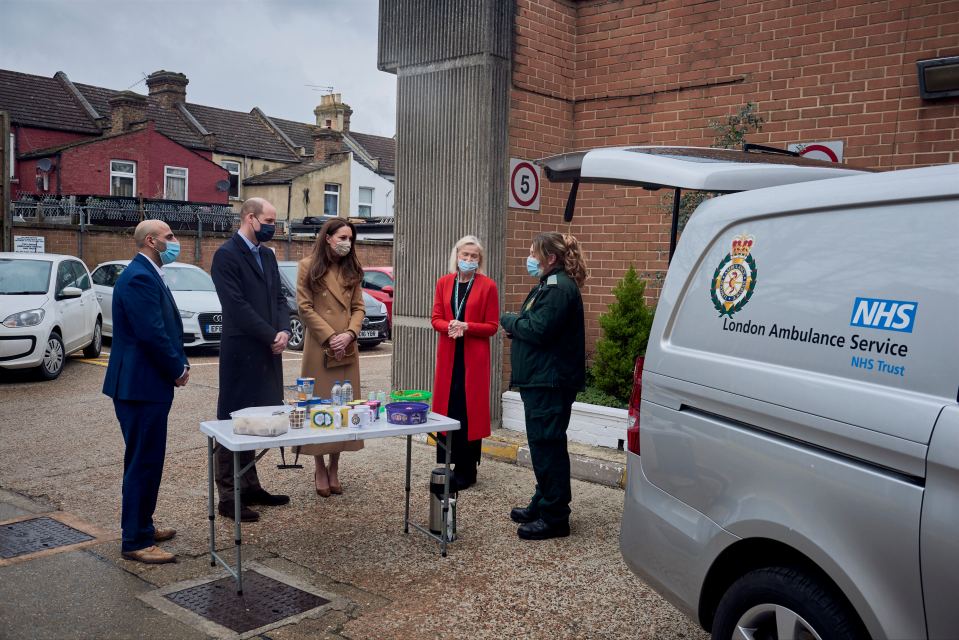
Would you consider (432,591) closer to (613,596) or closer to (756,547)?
(613,596)

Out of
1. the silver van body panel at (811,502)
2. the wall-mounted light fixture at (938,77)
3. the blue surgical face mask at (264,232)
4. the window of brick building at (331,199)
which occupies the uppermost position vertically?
→ the window of brick building at (331,199)

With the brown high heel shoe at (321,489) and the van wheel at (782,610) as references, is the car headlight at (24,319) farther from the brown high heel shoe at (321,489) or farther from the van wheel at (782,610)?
the van wheel at (782,610)

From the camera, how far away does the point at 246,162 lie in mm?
39625

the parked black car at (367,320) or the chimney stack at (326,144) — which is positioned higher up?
the chimney stack at (326,144)

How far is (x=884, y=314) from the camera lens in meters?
2.46

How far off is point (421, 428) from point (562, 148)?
4443 mm

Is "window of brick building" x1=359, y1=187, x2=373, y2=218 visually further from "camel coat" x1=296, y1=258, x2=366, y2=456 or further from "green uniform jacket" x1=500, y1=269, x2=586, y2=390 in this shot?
"green uniform jacket" x1=500, y1=269, x2=586, y2=390

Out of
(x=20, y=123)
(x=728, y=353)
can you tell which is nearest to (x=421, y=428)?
(x=728, y=353)

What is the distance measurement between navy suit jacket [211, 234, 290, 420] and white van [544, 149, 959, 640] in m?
2.98

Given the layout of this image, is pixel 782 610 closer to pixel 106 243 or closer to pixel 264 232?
pixel 264 232

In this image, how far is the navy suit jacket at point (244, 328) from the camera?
5488 mm

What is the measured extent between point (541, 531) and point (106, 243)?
2021cm

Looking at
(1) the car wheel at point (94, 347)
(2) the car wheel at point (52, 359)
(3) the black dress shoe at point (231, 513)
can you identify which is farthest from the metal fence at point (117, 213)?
(3) the black dress shoe at point (231, 513)

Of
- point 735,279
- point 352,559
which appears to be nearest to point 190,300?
point 352,559
